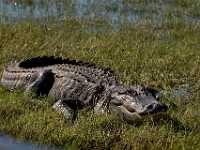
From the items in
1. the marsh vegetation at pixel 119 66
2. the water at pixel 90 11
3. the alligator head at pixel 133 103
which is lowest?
the water at pixel 90 11

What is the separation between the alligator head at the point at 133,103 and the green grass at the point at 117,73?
17 cm

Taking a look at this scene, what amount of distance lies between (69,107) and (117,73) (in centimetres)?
244

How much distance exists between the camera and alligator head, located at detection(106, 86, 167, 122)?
30.7 ft

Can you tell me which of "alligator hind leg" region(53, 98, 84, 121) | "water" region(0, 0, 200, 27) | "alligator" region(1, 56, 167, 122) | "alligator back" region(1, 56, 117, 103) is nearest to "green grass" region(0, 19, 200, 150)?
"alligator hind leg" region(53, 98, 84, 121)

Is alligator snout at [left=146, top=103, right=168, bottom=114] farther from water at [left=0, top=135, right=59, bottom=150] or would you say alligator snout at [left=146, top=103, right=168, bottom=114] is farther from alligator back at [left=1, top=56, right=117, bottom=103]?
alligator back at [left=1, top=56, right=117, bottom=103]

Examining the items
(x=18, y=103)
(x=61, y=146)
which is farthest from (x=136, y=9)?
(x=61, y=146)

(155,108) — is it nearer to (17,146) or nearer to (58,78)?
(17,146)

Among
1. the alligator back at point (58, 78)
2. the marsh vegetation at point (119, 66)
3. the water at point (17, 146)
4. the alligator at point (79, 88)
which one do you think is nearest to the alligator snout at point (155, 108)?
the alligator at point (79, 88)

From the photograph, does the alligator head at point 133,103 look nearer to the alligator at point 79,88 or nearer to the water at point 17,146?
the alligator at point 79,88

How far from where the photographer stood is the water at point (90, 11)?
18.3m

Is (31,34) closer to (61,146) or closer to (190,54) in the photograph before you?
(190,54)

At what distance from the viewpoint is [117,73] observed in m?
12.7

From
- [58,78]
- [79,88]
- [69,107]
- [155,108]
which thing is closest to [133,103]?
[155,108]

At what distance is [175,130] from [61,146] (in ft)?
5.53
